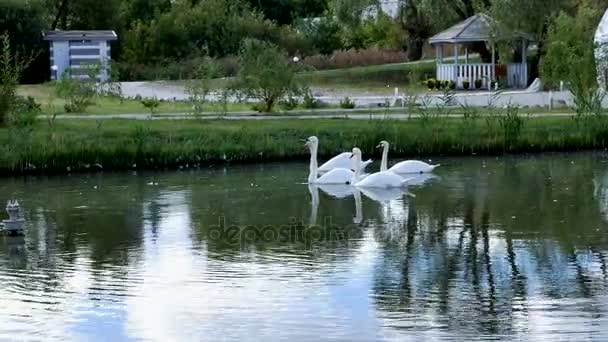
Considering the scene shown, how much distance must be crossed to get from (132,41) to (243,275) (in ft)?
149

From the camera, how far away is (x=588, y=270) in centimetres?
1652

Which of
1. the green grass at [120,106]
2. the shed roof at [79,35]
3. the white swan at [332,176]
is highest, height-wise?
the shed roof at [79,35]

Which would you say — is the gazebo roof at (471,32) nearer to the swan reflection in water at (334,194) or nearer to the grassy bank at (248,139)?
the grassy bank at (248,139)

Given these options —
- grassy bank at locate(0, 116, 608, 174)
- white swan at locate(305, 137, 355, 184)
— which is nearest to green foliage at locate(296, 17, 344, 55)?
grassy bank at locate(0, 116, 608, 174)

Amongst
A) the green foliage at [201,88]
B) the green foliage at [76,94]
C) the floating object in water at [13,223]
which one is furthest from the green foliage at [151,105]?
the floating object in water at [13,223]

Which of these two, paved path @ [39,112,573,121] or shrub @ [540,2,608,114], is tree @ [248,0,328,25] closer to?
shrub @ [540,2,608,114]

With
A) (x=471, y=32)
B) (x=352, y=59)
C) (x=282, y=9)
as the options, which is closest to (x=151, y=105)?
(x=471, y=32)

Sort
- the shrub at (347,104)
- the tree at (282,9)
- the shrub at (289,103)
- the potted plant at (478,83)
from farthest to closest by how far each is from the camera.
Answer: the tree at (282,9), the potted plant at (478,83), the shrub at (347,104), the shrub at (289,103)

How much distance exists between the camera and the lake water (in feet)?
45.7

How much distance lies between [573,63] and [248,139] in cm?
975

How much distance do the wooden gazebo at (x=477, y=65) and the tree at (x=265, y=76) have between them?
44.4ft

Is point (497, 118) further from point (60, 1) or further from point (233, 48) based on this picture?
point (60, 1)

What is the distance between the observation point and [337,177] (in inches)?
1036

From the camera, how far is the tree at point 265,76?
3756 centimetres
